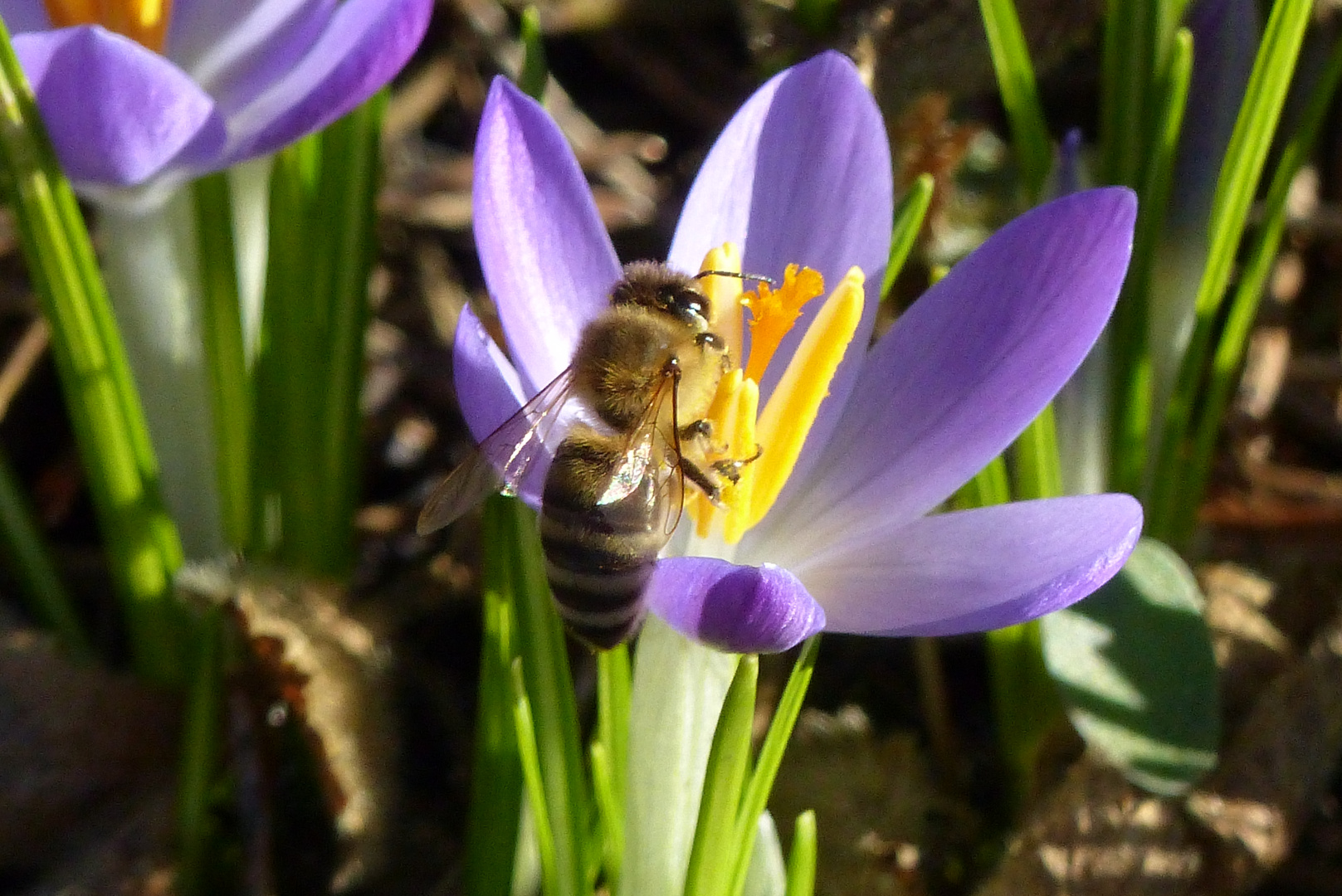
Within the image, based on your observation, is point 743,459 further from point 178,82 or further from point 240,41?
point 240,41

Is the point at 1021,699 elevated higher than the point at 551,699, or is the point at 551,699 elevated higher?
the point at 551,699

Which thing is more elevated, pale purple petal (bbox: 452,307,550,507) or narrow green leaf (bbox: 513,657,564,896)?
pale purple petal (bbox: 452,307,550,507)

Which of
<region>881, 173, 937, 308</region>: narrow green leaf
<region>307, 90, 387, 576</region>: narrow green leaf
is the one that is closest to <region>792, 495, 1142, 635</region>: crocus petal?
<region>881, 173, 937, 308</region>: narrow green leaf

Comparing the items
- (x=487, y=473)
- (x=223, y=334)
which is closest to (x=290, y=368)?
(x=223, y=334)

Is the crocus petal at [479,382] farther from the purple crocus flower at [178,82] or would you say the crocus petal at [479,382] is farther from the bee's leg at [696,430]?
the purple crocus flower at [178,82]

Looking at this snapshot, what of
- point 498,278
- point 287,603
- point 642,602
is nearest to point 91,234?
point 287,603

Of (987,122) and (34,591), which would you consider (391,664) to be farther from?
(987,122)

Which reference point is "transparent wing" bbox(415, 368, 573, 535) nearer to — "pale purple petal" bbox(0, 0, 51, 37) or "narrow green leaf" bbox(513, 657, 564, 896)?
"narrow green leaf" bbox(513, 657, 564, 896)
